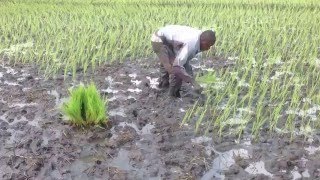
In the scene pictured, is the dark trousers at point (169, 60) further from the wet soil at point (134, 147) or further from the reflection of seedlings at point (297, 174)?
the reflection of seedlings at point (297, 174)

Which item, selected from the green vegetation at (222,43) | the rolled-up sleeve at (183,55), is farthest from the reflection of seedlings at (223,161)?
the rolled-up sleeve at (183,55)

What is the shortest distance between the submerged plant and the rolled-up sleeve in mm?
737

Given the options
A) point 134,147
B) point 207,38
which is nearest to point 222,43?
point 207,38

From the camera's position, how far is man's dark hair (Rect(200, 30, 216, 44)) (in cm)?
342

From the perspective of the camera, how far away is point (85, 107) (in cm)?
315

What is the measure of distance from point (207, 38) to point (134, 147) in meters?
1.11

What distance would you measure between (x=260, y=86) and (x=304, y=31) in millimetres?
2501

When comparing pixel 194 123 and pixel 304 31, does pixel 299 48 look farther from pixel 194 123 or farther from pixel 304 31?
pixel 194 123

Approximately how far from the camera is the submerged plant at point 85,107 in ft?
10.2

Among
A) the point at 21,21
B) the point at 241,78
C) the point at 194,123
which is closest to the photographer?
the point at 194,123

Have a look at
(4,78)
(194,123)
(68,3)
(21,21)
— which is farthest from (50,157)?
(68,3)

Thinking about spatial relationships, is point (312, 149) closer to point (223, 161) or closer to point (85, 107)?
point (223, 161)

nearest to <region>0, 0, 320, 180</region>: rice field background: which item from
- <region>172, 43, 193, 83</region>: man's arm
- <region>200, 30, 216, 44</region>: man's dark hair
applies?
<region>172, 43, 193, 83</region>: man's arm

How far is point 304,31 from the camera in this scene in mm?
6109
